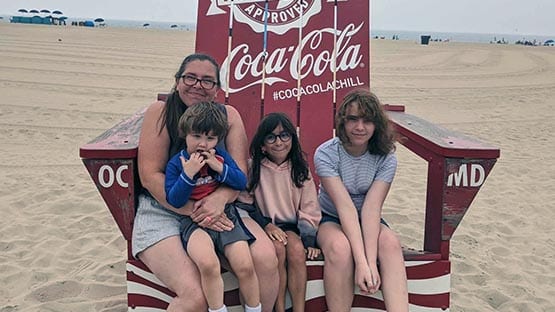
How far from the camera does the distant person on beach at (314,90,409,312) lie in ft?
6.65

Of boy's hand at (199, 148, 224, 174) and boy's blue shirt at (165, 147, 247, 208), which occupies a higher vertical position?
boy's hand at (199, 148, 224, 174)

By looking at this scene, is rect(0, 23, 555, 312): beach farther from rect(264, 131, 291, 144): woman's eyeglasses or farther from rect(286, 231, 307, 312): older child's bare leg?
rect(264, 131, 291, 144): woman's eyeglasses

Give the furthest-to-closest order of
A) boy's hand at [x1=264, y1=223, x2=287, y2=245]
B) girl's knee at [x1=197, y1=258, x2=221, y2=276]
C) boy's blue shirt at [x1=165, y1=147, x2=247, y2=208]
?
boy's hand at [x1=264, y1=223, x2=287, y2=245] → boy's blue shirt at [x1=165, y1=147, x2=247, y2=208] → girl's knee at [x1=197, y1=258, x2=221, y2=276]

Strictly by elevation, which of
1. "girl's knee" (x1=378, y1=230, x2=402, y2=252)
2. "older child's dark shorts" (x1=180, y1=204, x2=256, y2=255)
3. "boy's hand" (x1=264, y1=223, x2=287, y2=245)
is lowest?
"girl's knee" (x1=378, y1=230, x2=402, y2=252)

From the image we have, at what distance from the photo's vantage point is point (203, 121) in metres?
2.04

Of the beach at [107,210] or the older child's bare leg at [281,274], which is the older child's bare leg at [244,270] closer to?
the older child's bare leg at [281,274]

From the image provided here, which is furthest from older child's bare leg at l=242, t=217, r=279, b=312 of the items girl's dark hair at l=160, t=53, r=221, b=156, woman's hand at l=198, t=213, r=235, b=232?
girl's dark hair at l=160, t=53, r=221, b=156

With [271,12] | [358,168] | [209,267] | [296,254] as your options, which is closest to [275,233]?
[296,254]

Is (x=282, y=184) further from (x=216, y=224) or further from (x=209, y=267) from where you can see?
(x=209, y=267)

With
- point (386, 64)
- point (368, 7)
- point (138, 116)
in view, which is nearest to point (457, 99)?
point (386, 64)

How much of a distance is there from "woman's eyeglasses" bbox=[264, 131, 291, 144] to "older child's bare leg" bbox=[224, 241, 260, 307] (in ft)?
1.57

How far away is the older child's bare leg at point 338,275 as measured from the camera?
2043 millimetres

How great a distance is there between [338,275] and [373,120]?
0.63m

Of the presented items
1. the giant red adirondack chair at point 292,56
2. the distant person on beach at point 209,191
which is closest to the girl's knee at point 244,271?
the distant person on beach at point 209,191
